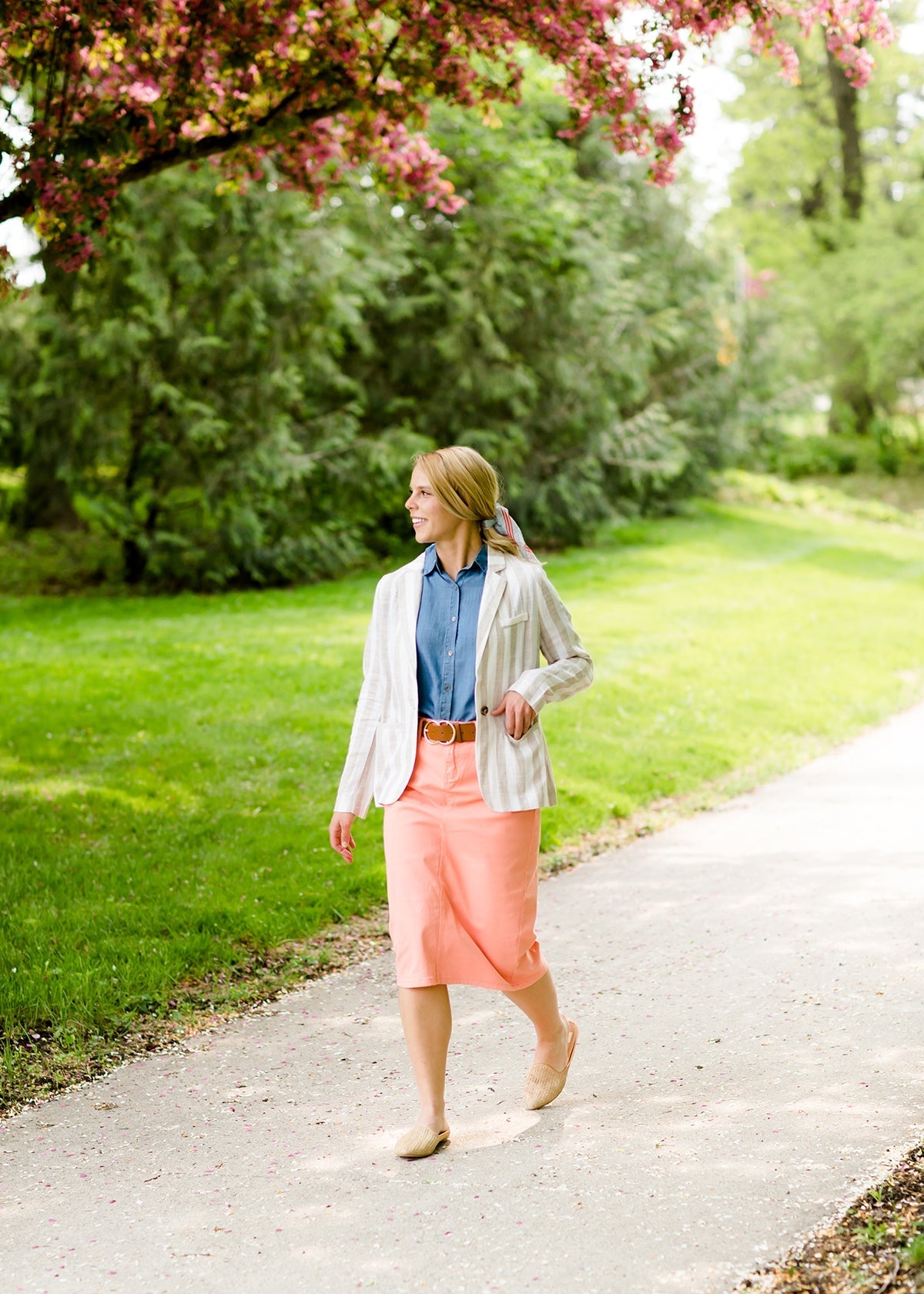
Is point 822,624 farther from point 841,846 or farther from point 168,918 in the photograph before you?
point 168,918

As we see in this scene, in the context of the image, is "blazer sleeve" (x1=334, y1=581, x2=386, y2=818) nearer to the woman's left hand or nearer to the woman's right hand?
the woman's right hand

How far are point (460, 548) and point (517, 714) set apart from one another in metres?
0.57

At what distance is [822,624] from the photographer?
15664 millimetres

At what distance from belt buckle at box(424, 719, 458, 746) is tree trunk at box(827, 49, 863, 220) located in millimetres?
39353

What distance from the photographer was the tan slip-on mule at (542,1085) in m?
4.27

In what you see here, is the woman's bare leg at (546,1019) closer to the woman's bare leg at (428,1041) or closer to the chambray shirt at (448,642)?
the woman's bare leg at (428,1041)

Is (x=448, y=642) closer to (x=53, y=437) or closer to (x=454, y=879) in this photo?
(x=454, y=879)

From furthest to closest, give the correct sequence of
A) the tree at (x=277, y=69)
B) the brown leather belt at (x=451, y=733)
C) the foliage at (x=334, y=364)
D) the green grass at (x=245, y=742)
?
the foliage at (x=334, y=364), the tree at (x=277, y=69), the green grass at (x=245, y=742), the brown leather belt at (x=451, y=733)

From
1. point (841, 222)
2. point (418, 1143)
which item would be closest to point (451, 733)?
point (418, 1143)

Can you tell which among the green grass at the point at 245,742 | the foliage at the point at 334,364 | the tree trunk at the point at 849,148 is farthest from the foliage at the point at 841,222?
the green grass at the point at 245,742

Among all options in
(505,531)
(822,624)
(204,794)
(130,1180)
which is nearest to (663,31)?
(505,531)

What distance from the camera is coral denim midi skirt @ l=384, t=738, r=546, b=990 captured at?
3.98 meters

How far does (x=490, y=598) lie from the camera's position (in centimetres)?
405

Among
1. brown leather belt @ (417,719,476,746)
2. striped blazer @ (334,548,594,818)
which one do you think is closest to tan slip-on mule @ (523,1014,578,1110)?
striped blazer @ (334,548,594,818)
